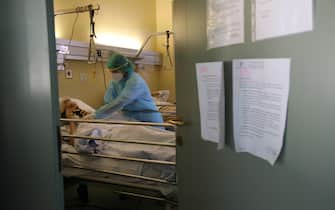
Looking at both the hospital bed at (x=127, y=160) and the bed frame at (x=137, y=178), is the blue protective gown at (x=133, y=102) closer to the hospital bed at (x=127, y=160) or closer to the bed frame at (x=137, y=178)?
the hospital bed at (x=127, y=160)

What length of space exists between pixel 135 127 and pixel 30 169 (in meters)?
1.31

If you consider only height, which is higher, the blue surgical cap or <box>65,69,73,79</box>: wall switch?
the blue surgical cap

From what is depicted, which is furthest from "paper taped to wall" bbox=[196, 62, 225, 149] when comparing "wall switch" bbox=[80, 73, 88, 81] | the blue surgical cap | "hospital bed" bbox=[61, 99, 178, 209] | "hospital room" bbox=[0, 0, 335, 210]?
"wall switch" bbox=[80, 73, 88, 81]

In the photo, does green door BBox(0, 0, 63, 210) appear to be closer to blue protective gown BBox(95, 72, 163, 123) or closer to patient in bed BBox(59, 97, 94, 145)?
blue protective gown BBox(95, 72, 163, 123)

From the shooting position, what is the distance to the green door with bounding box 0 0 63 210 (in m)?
1.11

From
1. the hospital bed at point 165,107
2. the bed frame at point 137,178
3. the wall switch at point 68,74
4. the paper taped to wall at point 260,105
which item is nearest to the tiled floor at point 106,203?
the bed frame at point 137,178

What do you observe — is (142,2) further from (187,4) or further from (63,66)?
(187,4)

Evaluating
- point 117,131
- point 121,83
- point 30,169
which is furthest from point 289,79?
point 121,83

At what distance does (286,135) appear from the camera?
0.98 m

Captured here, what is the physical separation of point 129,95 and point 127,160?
775 mm

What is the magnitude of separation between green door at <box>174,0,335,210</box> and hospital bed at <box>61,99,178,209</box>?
57 cm

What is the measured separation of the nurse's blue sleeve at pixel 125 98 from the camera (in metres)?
2.81

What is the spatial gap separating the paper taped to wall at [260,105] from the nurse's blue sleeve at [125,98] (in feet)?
5.87

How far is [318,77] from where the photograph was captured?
0.86m
